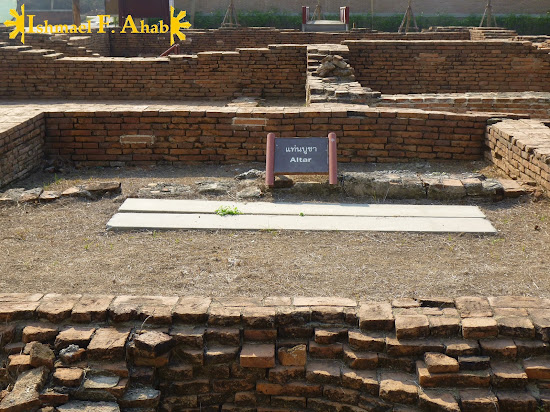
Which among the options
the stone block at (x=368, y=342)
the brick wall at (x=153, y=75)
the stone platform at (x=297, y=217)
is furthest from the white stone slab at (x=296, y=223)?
the brick wall at (x=153, y=75)

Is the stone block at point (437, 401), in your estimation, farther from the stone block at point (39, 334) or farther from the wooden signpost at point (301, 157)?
the wooden signpost at point (301, 157)

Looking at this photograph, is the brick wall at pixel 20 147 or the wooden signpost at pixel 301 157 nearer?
the wooden signpost at pixel 301 157

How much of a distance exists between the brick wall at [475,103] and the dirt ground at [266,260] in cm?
330

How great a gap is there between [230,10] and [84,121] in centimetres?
1729

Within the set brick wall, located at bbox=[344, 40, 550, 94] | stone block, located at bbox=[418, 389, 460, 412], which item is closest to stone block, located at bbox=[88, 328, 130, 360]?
stone block, located at bbox=[418, 389, 460, 412]

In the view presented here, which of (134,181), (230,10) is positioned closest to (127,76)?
(134,181)

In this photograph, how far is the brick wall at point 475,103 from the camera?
8327 mm

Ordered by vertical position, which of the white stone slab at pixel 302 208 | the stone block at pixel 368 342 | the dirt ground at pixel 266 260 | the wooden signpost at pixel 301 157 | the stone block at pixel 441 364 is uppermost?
the wooden signpost at pixel 301 157

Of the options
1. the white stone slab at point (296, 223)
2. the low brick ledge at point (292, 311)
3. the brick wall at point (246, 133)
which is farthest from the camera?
the brick wall at point (246, 133)

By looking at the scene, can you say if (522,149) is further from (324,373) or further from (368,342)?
(324,373)

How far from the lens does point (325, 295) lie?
374 cm

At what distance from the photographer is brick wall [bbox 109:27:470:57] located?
1499 cm

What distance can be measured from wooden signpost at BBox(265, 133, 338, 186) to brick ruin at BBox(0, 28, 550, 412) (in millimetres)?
971

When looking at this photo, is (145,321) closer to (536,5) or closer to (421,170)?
(421,170)
